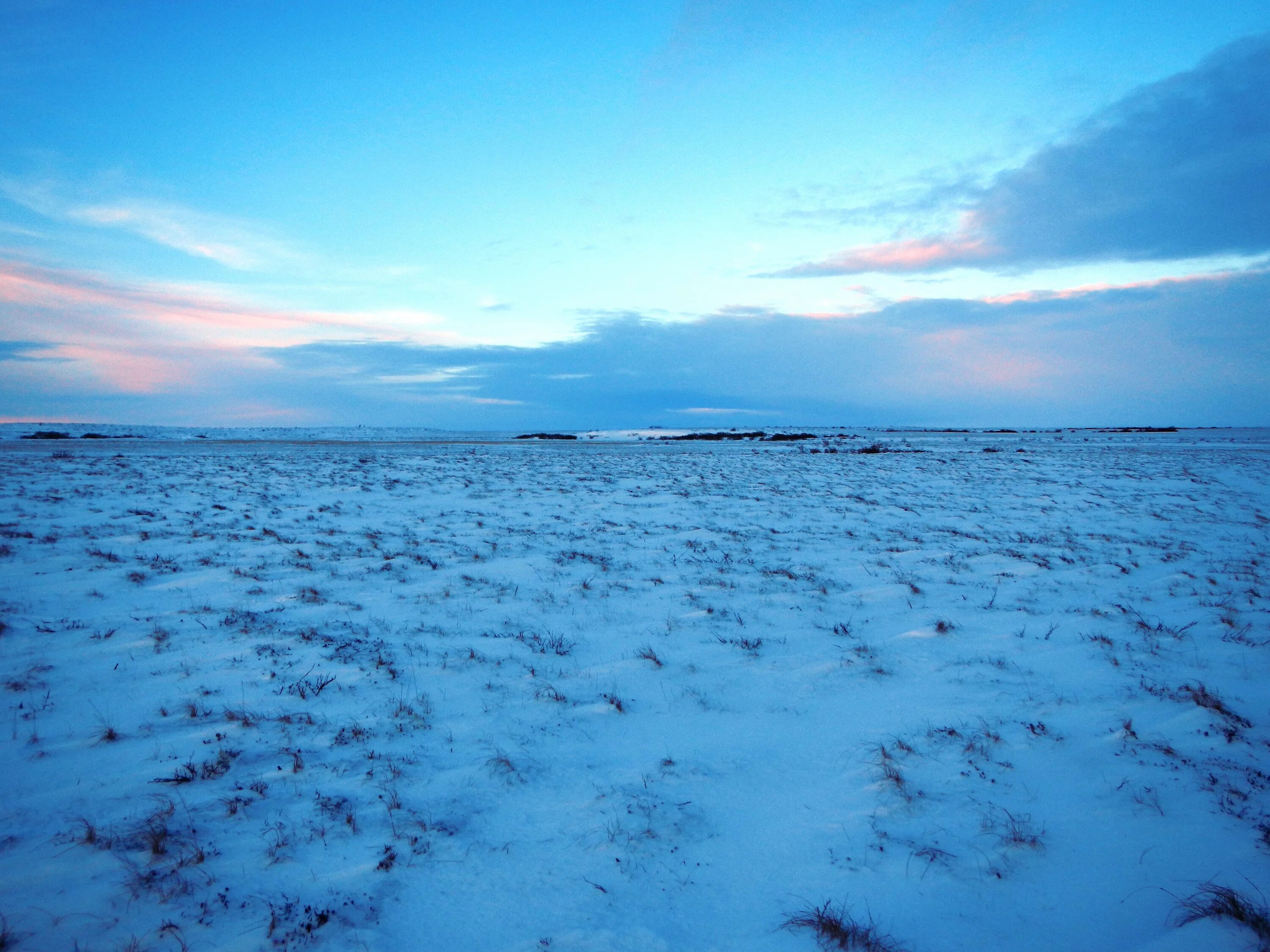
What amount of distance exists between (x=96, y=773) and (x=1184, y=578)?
1232 centimetres

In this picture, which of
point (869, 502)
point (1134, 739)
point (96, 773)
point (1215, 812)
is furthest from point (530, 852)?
point (869, 502)

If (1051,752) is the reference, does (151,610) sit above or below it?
above

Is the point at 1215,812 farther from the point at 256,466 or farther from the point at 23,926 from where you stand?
the point at 256,466

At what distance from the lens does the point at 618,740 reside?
454cm

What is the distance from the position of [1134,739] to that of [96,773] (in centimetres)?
740

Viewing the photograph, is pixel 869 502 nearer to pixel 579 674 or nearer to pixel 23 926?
pixel 579 674

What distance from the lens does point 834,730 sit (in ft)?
15.4

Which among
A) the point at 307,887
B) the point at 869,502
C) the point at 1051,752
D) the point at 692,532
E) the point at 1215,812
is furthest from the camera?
the point at 869,502

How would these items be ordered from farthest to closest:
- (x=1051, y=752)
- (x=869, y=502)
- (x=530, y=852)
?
(x=869, y=502) < (x=1051, y=752) < (x=530, y=852)

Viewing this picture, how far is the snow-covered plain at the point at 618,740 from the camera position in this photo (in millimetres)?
3021

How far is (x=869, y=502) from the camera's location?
1567cm

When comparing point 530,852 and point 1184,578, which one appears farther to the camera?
point 1184,578

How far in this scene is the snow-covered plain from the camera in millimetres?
3021

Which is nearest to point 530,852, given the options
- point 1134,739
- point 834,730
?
point 834,730
